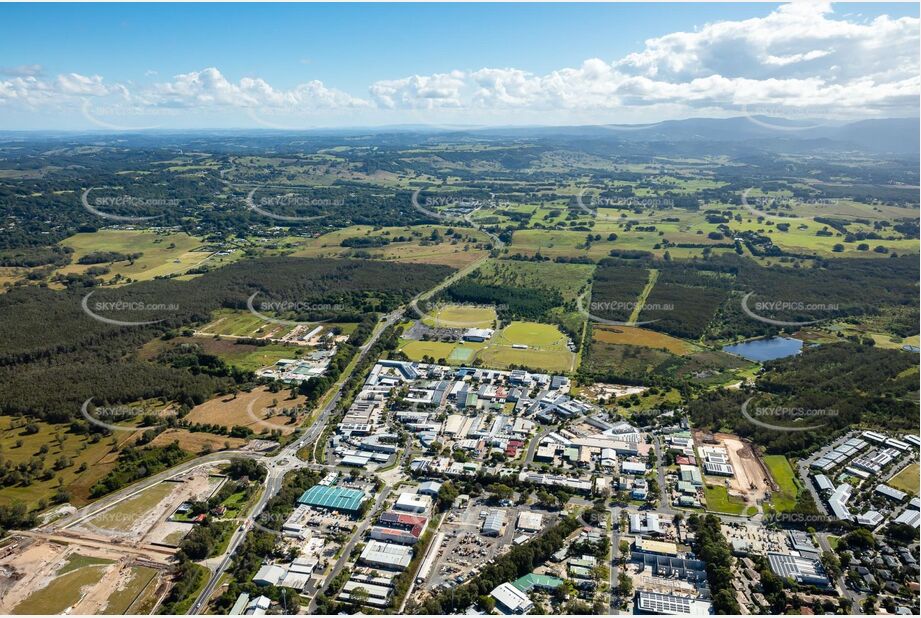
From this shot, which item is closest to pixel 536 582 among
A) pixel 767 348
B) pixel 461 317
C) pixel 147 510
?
pixel 147 510

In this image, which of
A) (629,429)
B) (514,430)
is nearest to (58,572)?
(514,430)

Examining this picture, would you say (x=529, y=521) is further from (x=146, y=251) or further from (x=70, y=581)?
(x=146, y=251)

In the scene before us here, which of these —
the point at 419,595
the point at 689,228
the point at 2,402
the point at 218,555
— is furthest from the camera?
the point at 689,228

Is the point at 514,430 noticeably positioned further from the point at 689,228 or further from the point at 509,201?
the point at 509,201

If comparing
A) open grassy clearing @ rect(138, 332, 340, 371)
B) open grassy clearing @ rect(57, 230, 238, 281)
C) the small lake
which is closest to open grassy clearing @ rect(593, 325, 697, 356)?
the small lake

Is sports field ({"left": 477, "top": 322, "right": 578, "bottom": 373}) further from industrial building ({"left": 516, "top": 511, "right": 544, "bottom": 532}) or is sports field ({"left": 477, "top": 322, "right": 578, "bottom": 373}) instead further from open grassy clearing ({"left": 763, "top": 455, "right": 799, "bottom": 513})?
industrial building ({"left": 516, "top": 511, "right": 544, "bottom": 532})

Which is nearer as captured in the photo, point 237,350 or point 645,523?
point 645,523
